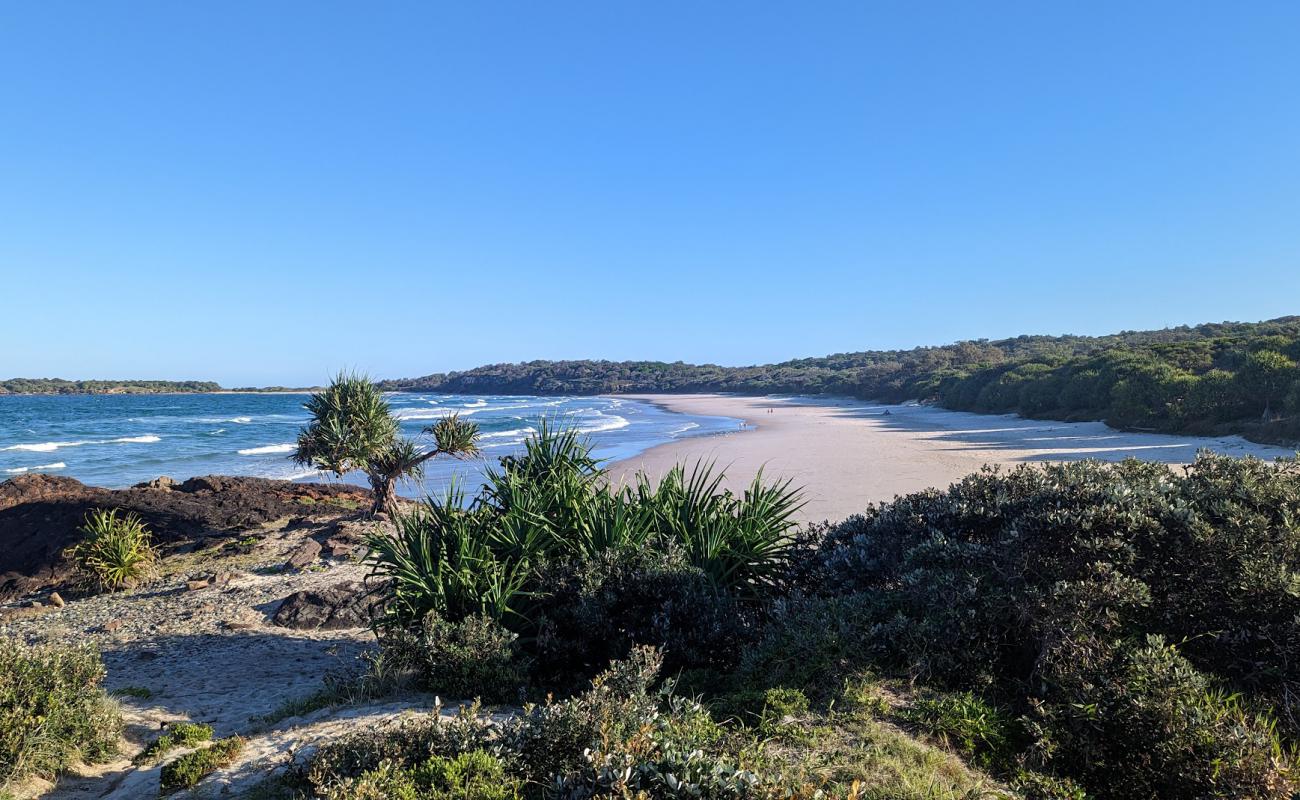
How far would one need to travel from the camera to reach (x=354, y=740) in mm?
3314

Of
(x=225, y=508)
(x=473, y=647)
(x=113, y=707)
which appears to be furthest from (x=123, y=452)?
(x=473, y=647)

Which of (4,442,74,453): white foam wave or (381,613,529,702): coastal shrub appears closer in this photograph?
(381,613,529,702): coastal shrub

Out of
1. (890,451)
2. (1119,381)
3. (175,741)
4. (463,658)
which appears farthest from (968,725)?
(1119,381)

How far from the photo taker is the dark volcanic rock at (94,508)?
36.9 feet

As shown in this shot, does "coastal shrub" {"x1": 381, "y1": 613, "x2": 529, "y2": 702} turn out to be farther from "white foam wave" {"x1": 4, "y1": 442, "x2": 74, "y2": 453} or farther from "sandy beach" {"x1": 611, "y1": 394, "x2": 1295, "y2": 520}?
"white foam wave" {"x1": 4, "y1": 442, "x2": 74, "y2": 453}

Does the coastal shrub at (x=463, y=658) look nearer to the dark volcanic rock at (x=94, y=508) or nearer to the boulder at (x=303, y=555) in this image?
the boulder at (x=303, y=555)

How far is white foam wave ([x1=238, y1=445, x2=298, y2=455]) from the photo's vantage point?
2949cm

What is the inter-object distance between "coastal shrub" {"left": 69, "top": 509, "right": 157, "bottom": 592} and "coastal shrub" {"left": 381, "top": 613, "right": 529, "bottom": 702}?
25.7 ft

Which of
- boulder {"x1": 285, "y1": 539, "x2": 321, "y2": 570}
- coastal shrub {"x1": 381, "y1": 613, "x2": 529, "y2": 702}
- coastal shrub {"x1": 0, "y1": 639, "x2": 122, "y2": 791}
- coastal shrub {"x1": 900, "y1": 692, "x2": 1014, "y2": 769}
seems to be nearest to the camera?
coastal shrub {"x1": 900, "y1": 692, "x2": 1014, "y2": 769}

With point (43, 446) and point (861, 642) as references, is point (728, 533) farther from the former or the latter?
point (43, 446)

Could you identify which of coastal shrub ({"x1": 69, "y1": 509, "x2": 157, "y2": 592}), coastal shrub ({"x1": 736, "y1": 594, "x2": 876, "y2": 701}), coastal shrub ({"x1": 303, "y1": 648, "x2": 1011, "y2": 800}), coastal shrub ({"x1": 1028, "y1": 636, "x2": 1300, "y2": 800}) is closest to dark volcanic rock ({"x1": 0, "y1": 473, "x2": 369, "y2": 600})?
coastal shrub ({"x1": 69, "y1": 509, "x2": 157, "y2": 592})

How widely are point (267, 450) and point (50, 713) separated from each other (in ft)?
96.9

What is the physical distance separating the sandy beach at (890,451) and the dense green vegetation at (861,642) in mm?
6715

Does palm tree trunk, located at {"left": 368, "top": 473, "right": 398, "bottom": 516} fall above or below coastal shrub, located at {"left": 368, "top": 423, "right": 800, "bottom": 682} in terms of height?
below
